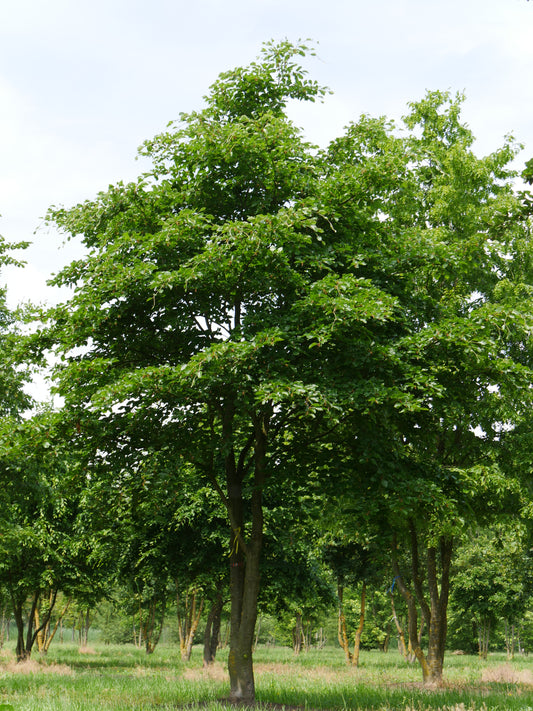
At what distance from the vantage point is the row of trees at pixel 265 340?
9555mm

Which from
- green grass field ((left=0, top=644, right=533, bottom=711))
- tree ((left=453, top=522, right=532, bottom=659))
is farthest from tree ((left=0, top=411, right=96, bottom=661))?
tree ((left=453, top=522, right=532, bottom=659))

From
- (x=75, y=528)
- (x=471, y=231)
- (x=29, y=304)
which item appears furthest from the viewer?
(x=75, y=528)

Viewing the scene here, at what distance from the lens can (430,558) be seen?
16.6 metres

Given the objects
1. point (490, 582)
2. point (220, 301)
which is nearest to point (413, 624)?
point (220, 301)

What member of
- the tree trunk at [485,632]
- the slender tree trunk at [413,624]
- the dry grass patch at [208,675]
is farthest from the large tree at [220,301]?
the tree trunk at [485,632]

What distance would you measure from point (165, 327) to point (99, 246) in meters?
2.48

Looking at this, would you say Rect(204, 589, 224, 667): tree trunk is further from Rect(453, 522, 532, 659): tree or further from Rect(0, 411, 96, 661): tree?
Rect(453, 522, 532, 659): tree

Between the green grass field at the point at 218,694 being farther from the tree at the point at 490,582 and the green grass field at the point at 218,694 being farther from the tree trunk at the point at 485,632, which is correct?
the tree trunk at the point at 485,632

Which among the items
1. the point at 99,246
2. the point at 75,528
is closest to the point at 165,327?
the point at 99,246

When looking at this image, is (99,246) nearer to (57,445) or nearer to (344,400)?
(57,445)

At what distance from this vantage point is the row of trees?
9.55 m

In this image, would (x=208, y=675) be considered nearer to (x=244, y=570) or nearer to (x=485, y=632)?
(x=244, y=570)

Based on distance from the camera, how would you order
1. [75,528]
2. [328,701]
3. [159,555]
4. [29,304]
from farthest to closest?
[75,528] < [159,555] < [29,304] < [328,701]

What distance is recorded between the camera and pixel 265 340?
9133 mm
